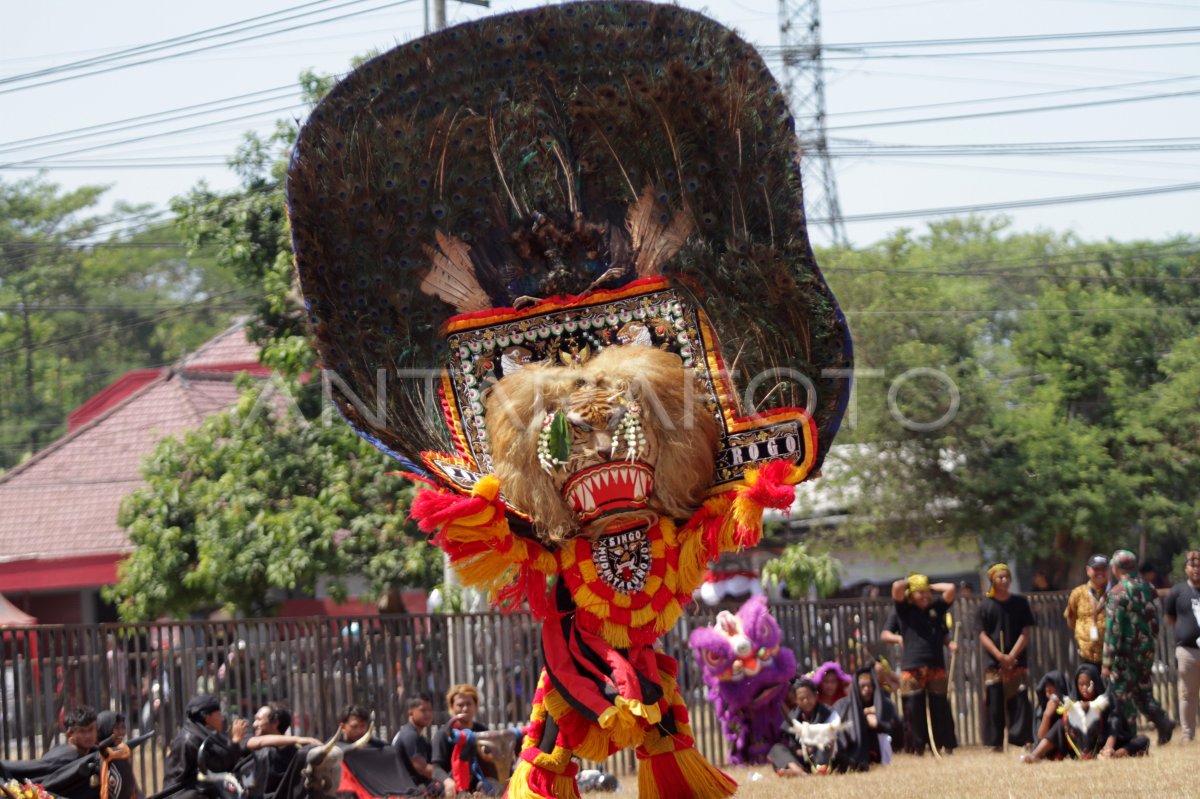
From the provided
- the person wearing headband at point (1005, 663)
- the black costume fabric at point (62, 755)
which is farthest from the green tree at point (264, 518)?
the black costume fabric at point (62, 755)

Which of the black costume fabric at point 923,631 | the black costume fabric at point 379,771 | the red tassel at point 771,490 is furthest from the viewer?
the black costume fabric at point 923,631

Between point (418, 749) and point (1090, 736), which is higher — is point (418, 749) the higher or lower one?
the higher one

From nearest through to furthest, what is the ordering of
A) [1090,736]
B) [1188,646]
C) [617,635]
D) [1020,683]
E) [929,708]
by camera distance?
1. [617,635]
2. [1090,736]
3. [1188,646]
4. [929,708]
5. [1020,683]

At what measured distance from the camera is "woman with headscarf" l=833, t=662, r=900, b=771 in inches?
450

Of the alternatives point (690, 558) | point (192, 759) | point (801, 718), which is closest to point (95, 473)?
point (801, 718)

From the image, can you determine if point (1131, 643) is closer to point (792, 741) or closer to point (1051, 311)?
point (792, 741)

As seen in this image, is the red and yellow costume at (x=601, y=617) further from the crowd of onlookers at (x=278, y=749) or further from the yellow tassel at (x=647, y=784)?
the crowd of onlookers at (x=278, y=749)

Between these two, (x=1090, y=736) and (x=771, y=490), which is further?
(x=1090, y=736)

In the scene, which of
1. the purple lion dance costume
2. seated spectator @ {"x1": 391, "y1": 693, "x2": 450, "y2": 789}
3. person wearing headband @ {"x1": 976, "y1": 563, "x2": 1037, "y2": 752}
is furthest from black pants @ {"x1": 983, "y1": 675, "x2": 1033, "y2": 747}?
seated spectator @ {"x1": 391, "y1": 693, "x2": 450, "y2": 789}

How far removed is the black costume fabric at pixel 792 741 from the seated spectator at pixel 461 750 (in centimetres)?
236

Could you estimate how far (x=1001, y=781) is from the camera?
9000 mm

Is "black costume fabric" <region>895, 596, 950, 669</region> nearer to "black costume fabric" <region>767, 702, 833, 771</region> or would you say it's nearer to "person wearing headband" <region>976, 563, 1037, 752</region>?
"person wearing headband" <region>976, 563, 1037, 752</region>

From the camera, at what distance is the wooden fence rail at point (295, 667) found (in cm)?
1020

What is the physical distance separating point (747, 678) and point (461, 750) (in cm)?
263
